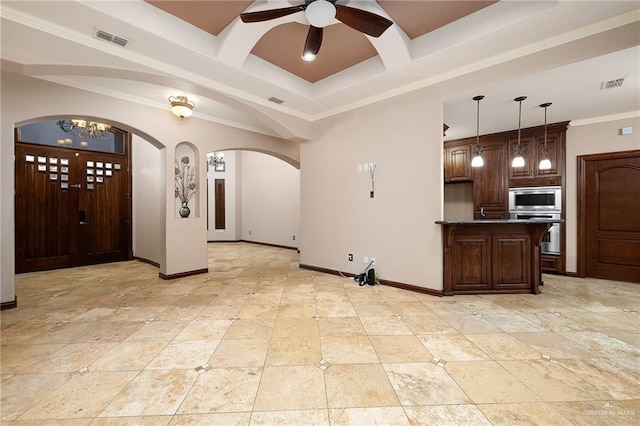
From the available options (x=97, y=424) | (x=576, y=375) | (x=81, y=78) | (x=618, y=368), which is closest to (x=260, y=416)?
(x=97, y=424)

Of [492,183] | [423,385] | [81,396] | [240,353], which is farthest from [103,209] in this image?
[492,183]

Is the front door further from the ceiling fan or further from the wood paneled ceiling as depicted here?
the ceiling fan

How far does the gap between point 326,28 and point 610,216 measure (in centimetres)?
575

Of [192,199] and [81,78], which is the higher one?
[81,78]

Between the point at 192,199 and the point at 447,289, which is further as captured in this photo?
the point at 192,199

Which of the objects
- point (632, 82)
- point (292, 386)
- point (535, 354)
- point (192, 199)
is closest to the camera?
point (292, 386)

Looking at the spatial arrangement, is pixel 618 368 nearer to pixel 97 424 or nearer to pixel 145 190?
pixel 97 424

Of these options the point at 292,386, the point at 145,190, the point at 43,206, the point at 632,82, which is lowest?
the point at 292,386

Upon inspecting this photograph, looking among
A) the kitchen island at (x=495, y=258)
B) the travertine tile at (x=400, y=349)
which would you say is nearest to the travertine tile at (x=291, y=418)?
the travertine tile at (x=400, y=349)

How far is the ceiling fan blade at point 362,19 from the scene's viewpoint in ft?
7.41

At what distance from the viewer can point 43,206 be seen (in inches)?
208

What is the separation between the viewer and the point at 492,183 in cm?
562

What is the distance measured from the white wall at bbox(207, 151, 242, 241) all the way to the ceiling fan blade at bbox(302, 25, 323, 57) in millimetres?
7778

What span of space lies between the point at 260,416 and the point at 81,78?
15.6 ft
